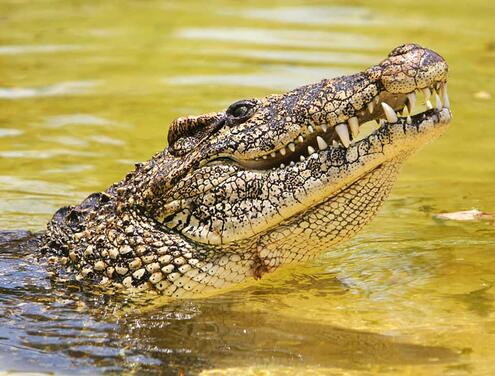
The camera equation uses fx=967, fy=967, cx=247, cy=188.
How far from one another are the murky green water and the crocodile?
29 centimetres

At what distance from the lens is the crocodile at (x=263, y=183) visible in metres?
5.21

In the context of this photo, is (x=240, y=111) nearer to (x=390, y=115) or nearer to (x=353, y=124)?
(x=353, y=124)

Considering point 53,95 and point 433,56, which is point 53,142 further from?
point 433,56

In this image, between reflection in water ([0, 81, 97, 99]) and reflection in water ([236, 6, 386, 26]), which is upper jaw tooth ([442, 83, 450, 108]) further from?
reflection in water ([236, 6, 386, 26])

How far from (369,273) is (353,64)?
20.8ft

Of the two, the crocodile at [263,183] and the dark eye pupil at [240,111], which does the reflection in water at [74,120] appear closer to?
the crocodile at [263,183]

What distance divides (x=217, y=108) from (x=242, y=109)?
16.9 ft

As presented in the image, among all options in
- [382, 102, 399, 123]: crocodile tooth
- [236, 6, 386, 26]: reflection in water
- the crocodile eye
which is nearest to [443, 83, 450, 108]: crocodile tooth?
[382, 102, 399, 123]: crocodile tooth

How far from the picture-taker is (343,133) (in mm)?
5293

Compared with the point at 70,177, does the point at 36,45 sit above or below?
→ above

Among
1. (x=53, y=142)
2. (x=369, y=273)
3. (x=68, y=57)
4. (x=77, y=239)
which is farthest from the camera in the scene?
(x=68, y=57)

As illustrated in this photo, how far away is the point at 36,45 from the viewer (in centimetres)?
1428

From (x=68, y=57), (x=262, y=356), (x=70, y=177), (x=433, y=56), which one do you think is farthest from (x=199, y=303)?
(x=68, y=57)

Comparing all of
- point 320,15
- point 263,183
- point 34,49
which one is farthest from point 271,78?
point 263,183
